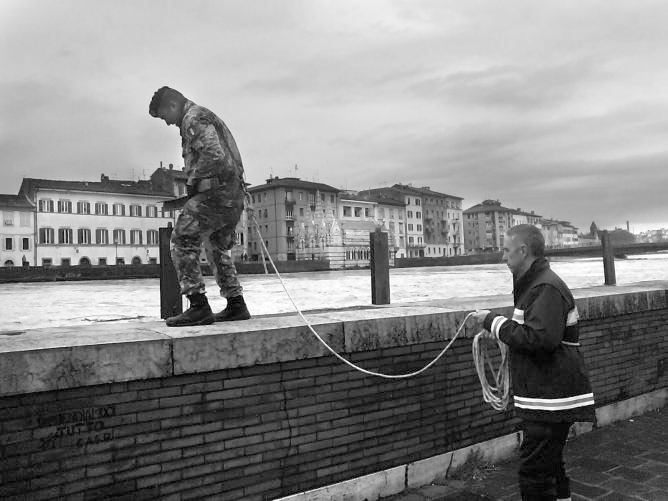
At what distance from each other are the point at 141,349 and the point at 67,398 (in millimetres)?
495

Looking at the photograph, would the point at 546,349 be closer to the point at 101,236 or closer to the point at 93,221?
the point at 93,221

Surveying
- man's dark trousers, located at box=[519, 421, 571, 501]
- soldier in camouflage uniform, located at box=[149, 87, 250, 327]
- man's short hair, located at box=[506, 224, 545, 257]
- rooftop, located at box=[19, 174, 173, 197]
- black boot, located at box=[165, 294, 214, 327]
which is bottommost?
man's dark trousers, located at box=[519, 421, 571, 501]

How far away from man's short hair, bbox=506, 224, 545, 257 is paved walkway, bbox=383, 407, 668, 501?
2249mm

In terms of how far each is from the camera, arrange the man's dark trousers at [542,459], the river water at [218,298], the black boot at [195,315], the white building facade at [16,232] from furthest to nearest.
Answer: the white building facade at [16,232] → the river water at [218,298] → the black boot at [195,315] → the man's dark trousers at [542,459]

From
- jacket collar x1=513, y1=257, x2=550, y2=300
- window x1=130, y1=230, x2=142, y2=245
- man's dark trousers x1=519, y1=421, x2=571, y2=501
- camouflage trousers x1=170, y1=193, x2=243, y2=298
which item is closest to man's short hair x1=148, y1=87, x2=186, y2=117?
camouflage trousers x1=170, y1=193, x2=243, y2=298

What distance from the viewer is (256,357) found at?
4.12m

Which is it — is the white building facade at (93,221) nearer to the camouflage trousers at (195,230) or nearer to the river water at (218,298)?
the river water at (218,298)

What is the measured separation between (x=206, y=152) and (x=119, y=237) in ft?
281

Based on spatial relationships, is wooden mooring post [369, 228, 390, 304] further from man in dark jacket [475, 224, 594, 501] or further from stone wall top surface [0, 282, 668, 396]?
man in dark jacket [475, 224, 594, 501]

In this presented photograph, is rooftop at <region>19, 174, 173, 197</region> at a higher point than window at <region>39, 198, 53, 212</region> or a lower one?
higher

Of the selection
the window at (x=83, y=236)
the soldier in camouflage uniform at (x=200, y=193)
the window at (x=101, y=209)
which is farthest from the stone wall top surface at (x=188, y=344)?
the window at (x=101, y=209)

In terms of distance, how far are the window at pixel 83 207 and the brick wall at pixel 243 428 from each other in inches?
3314

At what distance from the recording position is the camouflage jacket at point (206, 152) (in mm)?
4695

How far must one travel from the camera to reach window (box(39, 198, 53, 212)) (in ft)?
256
